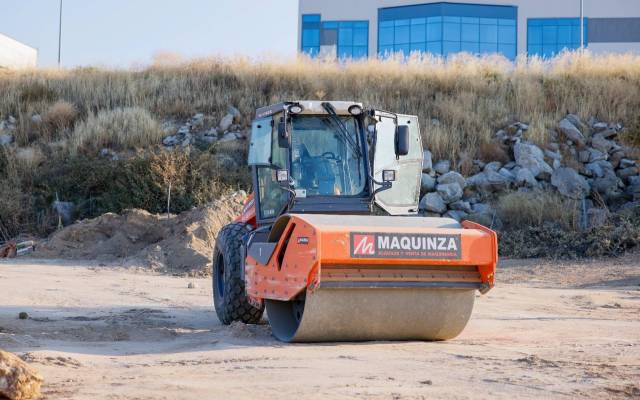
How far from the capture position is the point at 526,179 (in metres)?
24.3

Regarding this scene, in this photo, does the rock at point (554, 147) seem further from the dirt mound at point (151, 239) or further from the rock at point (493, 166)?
the dirt mound at point (151, 239)

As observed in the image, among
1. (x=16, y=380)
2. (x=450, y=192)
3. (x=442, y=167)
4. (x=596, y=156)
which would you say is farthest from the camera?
(x=596, y=156)

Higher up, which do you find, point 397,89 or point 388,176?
point 397,89

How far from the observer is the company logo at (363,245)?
27.7ft

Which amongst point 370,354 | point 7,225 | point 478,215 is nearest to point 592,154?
point 478,215

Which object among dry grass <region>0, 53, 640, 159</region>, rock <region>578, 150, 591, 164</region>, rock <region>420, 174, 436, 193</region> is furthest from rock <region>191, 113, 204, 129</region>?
rock <region>578, 150, 591, 164</region>

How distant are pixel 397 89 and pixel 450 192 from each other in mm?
7090

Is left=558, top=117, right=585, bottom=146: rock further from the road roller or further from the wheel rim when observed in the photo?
the wheel rim

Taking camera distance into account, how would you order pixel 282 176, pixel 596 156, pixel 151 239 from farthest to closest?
pixel 596 156, pixel 151 239, pixel 282 176

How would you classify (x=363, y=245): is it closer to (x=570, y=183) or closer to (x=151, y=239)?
(x=151, y=239)

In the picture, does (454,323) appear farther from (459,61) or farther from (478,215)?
(459,61)

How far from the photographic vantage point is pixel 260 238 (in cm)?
1027

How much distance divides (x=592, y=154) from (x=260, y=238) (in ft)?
56.7

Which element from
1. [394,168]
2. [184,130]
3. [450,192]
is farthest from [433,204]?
[394,168]
